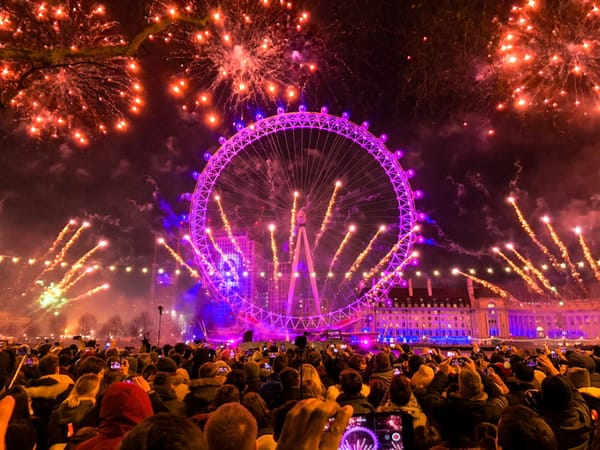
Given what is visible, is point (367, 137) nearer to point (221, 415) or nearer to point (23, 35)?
point (23, 35)

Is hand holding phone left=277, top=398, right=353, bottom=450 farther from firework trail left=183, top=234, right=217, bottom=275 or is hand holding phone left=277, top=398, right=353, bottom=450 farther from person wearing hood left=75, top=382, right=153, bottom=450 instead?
firework trail left=183, top=234, right=217, bottom=275

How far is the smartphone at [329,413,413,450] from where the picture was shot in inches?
122

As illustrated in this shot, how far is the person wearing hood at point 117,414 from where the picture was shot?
3.04 meters

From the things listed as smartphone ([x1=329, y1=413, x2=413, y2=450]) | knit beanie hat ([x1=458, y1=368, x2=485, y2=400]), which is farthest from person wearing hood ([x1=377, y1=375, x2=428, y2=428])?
smartphone ([x1=329, y1=413, x2=413, y2=450])

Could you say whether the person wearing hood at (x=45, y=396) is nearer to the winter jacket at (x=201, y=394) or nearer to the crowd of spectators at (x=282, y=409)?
the crowd of spectators at (x=282, y=409)

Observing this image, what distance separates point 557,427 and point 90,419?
5510mm

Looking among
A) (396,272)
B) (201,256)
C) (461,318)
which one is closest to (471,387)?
(396,272)

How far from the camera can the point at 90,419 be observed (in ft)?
17.8

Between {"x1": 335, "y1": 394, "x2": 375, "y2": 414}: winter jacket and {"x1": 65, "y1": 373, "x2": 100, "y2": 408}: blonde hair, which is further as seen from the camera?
{"x1": 335, "y1": 394, "x2": 375, "y2": 414}: winter jacket

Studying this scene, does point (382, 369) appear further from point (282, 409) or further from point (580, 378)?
point (282, 409)

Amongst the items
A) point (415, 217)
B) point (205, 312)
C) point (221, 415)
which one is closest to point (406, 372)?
point (221, 415)

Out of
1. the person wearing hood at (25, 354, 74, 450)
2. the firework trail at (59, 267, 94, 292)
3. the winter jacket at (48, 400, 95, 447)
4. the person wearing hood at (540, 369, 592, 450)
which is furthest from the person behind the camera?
the firework trail at (59, 267, 94, 292)

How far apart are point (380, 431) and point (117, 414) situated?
199 cm

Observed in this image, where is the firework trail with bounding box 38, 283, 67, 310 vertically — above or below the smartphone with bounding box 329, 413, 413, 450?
above
